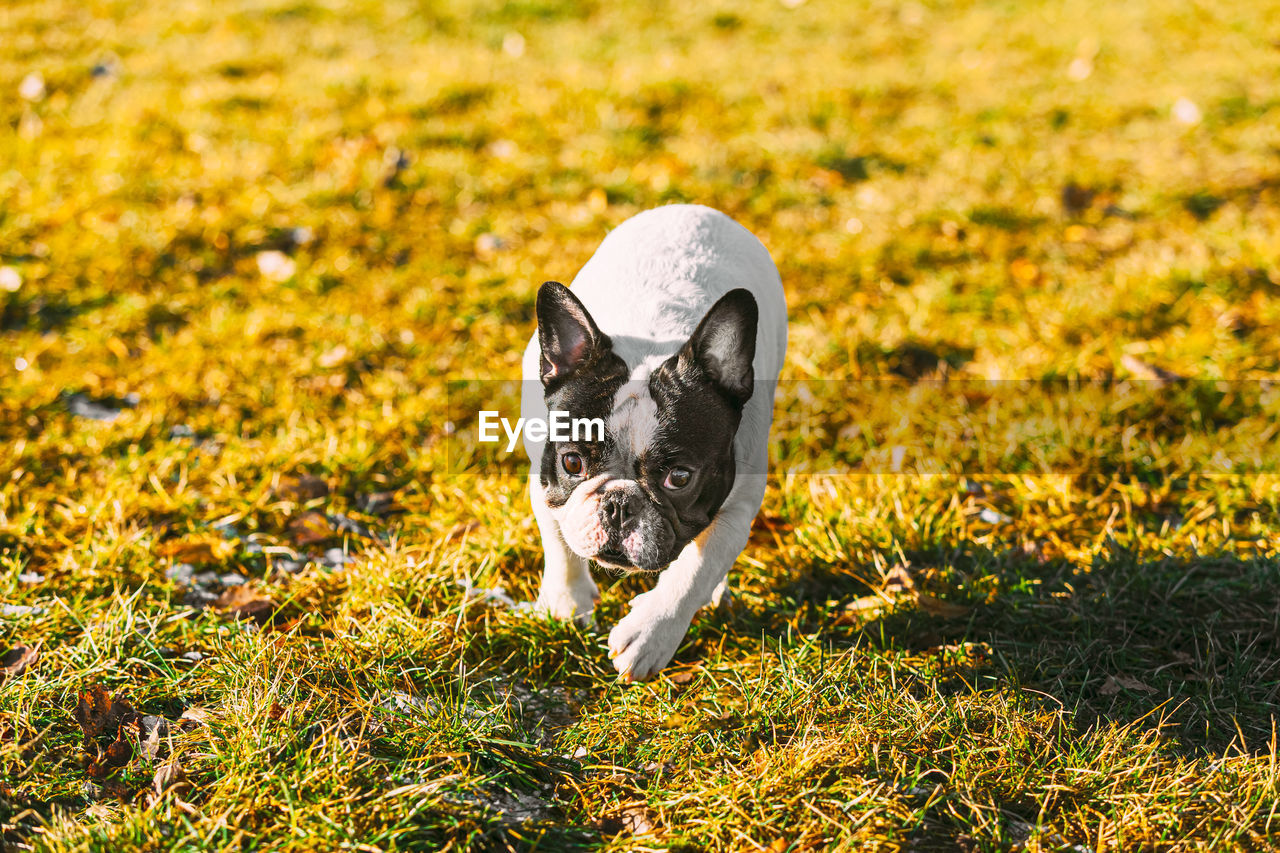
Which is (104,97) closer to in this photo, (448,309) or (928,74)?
(448,309)

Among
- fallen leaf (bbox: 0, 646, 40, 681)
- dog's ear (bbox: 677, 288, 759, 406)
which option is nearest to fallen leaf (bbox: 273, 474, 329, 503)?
fallen leaf (bbox: 0, 646, 40, 681)

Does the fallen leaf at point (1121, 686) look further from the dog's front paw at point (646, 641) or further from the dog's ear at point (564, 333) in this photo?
the dog's ear at point (564, 333)

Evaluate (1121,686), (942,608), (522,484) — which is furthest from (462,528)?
(1121,686)

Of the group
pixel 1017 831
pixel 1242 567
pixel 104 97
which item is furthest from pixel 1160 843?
pixel 104 97

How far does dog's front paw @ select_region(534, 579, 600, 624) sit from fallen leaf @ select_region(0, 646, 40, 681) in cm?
161

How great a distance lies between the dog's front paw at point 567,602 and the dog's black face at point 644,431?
40 cm

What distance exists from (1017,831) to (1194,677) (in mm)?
941

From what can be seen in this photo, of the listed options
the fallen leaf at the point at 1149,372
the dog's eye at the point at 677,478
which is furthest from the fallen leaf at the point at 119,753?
the fallen leaf at the point at 1149,372

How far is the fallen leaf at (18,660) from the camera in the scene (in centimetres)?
275

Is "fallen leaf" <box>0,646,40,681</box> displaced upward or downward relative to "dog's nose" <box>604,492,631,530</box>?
downward

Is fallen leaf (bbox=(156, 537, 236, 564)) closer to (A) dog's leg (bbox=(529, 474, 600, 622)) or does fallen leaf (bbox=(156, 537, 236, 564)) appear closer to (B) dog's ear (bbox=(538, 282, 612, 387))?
(A) dog's leg (bbox=(529, 474, 600, 622))

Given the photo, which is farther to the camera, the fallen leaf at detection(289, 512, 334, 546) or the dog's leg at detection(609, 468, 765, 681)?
the fallen leaf at detection(289, 512, 334, 546)

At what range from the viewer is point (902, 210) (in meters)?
5.96

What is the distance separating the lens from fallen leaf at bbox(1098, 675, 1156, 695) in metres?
2.81
